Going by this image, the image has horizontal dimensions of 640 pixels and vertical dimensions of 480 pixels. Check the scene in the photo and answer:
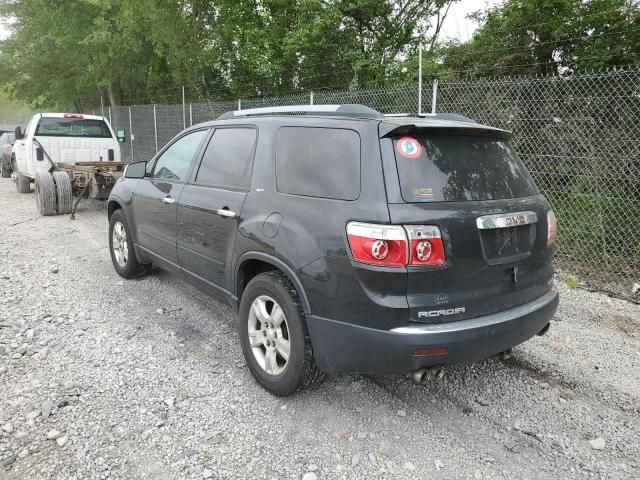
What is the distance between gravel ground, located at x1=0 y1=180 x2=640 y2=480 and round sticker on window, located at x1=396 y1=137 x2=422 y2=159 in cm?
160

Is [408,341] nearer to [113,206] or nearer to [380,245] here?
[380,245]

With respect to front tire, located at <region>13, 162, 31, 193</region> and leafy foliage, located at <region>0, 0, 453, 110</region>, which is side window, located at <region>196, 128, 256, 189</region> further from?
front tire, located at <region>13, 162, 31, 193</region>

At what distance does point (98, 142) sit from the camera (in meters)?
10.8

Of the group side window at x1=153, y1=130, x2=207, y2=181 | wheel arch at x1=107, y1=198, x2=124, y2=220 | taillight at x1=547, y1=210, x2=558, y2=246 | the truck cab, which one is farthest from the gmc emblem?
the truck cab

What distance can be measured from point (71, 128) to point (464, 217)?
34.2 ft

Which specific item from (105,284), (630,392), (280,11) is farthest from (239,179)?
(280,11)

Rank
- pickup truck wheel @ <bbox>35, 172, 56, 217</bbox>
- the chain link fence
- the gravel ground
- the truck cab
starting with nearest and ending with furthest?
the gravel ground
the chain link fence
pickup truck wheel @ <bbox>35, 172, 56, 217</bbox>
the truck cab

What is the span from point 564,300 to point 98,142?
9.89m

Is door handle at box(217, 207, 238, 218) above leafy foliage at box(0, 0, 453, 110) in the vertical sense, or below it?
below

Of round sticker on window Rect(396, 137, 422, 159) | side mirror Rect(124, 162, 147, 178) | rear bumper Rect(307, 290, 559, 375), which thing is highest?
round sticker on window Rect(396, 137, 422, 159)

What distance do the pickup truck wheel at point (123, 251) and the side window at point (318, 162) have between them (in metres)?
2.73

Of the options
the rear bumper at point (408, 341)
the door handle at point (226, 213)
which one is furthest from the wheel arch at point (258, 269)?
the door handle at point (226, 213)

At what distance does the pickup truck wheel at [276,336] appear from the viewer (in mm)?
2877

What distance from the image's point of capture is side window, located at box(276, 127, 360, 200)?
→ 2.71 m
